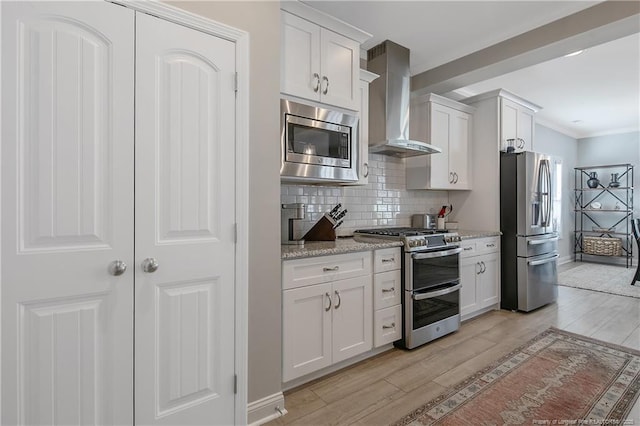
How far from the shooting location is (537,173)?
150 inches

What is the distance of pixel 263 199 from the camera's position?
1.84 m

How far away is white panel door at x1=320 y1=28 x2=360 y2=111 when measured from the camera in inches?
98.3

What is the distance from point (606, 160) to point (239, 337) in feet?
27.6

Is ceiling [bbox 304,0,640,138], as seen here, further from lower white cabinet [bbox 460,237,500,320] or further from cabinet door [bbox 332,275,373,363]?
cabinet door [bbox 332,275,373,363]

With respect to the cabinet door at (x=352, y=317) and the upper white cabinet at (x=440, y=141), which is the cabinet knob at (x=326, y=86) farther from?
the upper white cabinet at (x=440, y=141)

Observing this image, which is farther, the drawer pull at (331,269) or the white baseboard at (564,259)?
the white baseboard at (564,259)

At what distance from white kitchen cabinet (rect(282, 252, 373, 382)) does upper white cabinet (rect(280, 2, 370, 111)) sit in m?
1.22

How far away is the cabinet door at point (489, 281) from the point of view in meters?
3.64

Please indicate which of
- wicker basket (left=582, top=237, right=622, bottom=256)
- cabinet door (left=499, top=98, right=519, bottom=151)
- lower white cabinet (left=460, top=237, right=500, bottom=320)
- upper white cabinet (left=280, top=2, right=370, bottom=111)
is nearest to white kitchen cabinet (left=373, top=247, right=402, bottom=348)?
lower white cabinet (left=460, top=237, right=500, bottom=320)

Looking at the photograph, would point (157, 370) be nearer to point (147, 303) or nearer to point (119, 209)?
point (147, 303)

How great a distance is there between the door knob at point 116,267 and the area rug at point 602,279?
5840mm

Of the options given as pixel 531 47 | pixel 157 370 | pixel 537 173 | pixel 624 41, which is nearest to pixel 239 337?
pixel 157 370

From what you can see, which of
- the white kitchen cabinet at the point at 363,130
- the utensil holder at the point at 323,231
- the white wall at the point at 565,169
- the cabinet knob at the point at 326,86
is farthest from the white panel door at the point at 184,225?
the white wall at the point at 565,169

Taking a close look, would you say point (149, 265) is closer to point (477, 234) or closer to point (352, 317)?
point (352, 317)
